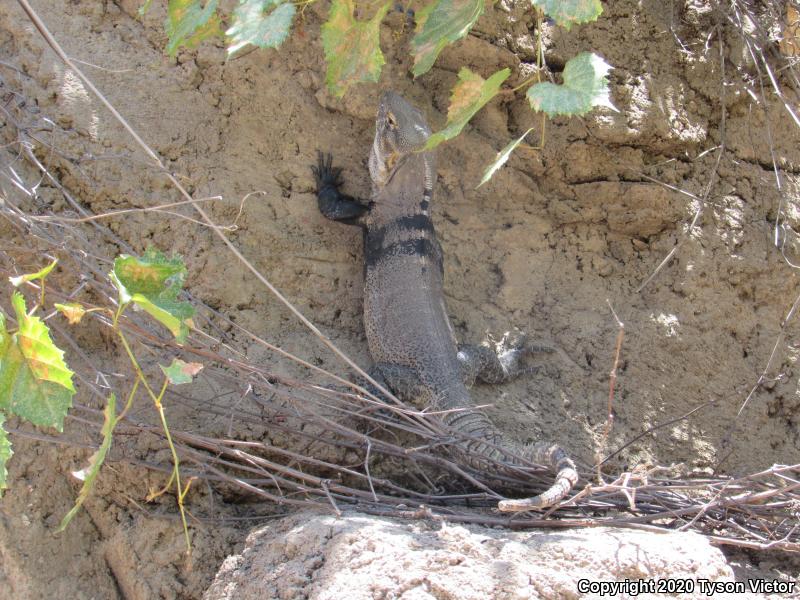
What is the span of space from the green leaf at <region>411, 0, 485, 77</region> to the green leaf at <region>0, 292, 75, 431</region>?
1743mm

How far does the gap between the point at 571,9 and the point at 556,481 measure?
1795 millimetres

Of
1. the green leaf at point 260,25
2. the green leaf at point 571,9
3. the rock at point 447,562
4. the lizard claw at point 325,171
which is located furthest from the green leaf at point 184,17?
the rock at point 447,562

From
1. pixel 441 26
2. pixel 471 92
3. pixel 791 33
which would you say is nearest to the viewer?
pixel 441 26

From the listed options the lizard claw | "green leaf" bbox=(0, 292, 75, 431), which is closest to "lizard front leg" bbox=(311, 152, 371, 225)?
the lizard claw

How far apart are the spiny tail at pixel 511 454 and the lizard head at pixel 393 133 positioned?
1.52 m

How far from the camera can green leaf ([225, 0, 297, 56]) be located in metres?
2.90

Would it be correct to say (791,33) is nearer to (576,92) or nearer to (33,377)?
(576,92)

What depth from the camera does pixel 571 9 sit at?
2842mm

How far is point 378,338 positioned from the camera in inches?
171

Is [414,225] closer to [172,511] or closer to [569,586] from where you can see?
[172,511]

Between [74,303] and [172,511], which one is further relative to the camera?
[172,511]

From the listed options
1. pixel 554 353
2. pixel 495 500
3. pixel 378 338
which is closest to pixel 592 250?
pixel 554 353

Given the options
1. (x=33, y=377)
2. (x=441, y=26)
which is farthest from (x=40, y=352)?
(x=441, y=26)

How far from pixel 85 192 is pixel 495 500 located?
2.50 m
